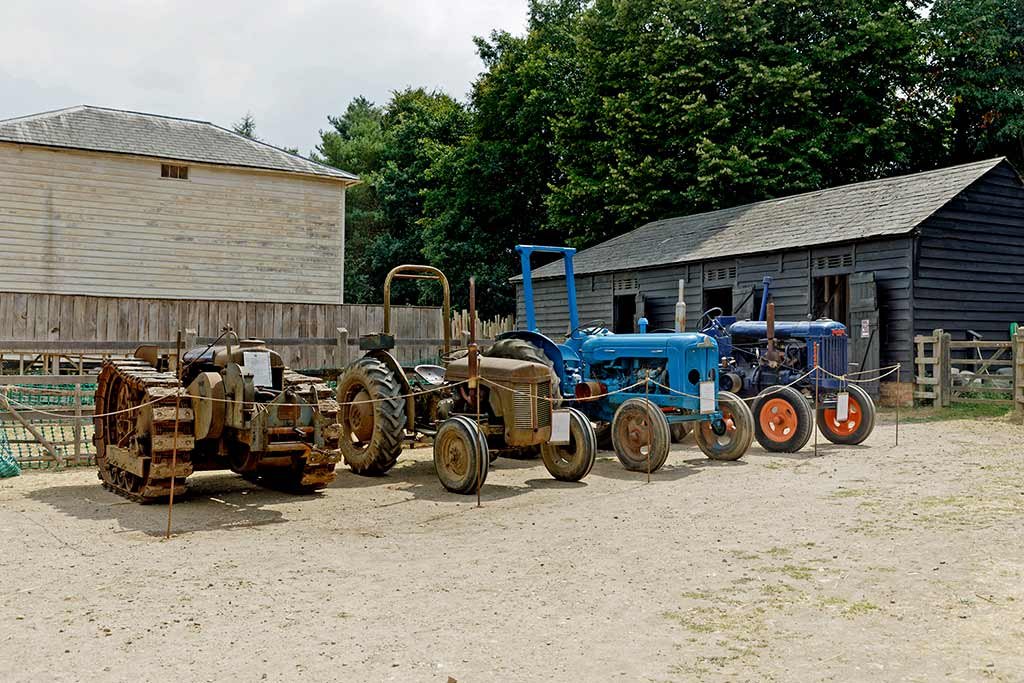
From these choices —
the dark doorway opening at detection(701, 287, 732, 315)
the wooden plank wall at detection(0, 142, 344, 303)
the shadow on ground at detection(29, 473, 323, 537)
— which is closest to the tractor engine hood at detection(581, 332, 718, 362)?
the shadow on ground at detection(29, 473, 323, 537)

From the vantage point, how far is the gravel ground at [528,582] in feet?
13.9

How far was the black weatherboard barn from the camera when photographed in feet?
57.4

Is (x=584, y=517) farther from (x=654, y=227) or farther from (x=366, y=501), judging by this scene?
(x=654, y=227)

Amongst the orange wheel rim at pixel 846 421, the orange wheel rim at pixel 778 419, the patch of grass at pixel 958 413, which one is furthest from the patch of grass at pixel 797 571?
the patch of grass at pixel 958 413

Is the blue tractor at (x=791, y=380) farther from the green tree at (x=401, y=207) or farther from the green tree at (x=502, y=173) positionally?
the green tree at (x=401, y=207)

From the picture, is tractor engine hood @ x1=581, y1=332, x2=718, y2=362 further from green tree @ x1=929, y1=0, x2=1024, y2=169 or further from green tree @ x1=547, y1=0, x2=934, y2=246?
green tree @ x1=929, y1=0, x2=1024, y2=169

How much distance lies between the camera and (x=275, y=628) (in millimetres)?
4734

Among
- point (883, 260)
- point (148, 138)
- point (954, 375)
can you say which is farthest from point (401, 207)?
point (954, 375)

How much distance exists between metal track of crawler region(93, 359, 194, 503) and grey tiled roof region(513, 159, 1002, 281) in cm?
1375

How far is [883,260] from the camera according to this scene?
57.7ft

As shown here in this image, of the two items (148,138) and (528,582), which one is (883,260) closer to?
(528,582)

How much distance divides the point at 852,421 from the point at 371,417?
6.87 metres

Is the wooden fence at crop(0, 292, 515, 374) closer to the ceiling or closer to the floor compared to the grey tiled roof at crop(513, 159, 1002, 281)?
closer to the floor

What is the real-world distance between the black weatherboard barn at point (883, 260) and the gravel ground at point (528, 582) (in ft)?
29.6
